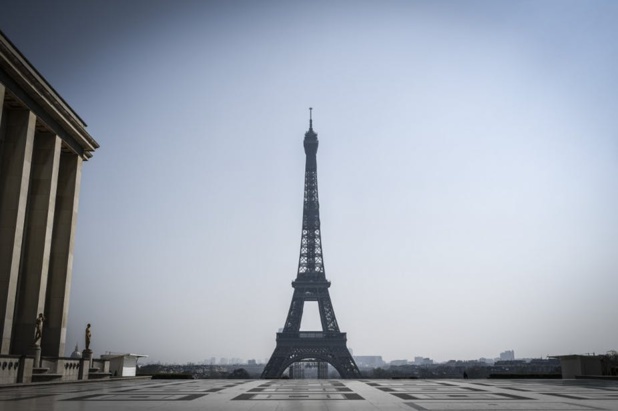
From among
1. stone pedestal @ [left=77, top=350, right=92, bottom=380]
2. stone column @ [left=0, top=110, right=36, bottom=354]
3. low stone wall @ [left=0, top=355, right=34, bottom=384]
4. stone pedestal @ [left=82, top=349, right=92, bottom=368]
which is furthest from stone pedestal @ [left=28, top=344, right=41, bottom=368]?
stone pedestal @ [left=82, top=349, right=92, bottom=368]

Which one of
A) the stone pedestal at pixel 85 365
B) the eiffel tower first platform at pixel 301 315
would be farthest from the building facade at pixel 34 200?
the eiffel tower first platform at pixel 301 315

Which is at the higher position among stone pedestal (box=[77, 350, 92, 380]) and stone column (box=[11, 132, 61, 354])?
stone column (box=[11, 132, 61, 354])

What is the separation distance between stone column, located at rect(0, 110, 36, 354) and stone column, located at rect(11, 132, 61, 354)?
10.7 ft

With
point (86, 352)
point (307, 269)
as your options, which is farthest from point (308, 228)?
point (86, 352)

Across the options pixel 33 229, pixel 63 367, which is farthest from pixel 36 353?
pixel 33 229

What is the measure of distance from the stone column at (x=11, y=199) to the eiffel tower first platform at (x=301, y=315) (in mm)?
67988

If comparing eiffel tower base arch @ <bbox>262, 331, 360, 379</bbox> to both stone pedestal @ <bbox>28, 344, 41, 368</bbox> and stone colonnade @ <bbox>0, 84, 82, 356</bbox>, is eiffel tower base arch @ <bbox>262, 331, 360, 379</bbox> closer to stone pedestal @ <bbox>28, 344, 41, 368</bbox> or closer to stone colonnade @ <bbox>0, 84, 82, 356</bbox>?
stone colonnade @ <bbox>0, 84, 82, 356</bbox>

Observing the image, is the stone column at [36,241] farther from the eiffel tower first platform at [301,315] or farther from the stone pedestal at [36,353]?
the eiffel tower first platform at [301,315]

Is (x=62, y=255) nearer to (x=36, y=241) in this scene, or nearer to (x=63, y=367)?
(x=36, y=241)

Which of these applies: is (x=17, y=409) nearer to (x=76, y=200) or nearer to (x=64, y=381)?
(x=64, y=381)

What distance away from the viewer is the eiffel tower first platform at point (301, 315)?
10400 cm

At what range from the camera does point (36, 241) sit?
39188 millimetres

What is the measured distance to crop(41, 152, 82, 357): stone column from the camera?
4212 centimetres

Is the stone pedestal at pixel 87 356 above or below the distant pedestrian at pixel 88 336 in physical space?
below
